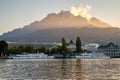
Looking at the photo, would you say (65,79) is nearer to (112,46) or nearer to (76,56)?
(76,56)

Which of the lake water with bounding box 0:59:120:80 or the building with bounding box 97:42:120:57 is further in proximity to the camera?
the building with bounding box 97:42:120:57

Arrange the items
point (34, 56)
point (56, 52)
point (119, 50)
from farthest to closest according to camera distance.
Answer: point (119, 50), point (56, 52), point (34, 56)

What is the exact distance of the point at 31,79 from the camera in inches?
1496

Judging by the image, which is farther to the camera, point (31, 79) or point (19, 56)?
point (19, 56)

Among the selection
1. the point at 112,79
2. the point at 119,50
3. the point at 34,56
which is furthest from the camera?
the point at 119,50

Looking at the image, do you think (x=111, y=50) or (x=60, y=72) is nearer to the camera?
(x=60, y=72)

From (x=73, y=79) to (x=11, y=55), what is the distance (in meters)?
114

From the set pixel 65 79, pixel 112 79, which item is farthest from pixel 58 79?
pixel 112 79

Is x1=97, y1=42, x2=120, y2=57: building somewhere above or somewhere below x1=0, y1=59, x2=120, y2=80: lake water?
above

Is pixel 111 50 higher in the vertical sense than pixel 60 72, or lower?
higher

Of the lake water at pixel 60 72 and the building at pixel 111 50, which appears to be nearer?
the lake water at pixel 60 72

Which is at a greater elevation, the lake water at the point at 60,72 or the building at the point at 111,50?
the building at the point at 111,50

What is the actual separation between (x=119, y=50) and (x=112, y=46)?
15.5 feet

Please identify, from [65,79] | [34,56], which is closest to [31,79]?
[65,79]
